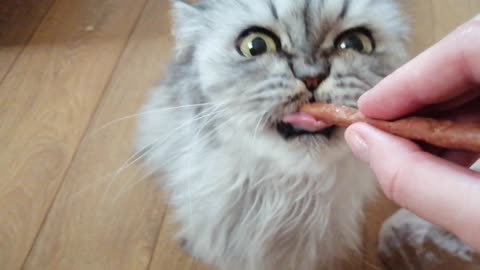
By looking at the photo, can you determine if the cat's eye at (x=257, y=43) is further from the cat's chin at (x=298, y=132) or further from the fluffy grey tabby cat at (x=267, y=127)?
the cat's chin at (x=298, y=132)

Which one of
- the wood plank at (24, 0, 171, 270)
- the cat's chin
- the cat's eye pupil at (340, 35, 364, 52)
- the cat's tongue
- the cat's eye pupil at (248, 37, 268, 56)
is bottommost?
the wood plank at (24, 0, 171, 270)

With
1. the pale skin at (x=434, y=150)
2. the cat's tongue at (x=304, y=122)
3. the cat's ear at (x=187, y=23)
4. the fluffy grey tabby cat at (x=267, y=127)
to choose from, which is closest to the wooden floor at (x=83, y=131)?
the fluffy grey tabby cat at (x=267, y=127)

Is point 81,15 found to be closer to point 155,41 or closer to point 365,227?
point 155,41

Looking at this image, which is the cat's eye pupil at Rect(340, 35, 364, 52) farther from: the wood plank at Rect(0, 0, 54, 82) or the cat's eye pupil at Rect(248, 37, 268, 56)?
the wood plank at Rect(0, 0, 54, 82)

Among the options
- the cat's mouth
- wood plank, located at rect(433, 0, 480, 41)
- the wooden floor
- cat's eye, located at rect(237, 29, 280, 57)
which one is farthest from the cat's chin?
wood plank, located at rect(433, 0, 480, 41)

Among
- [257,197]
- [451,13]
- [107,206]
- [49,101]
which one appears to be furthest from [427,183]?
[451,13]

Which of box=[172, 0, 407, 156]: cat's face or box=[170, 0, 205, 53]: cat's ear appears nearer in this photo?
box=[172, 0, 407, 156]: cat's face

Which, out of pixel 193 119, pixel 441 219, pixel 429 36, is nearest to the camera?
pixel 441 219

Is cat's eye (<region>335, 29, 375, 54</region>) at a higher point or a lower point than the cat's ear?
higher

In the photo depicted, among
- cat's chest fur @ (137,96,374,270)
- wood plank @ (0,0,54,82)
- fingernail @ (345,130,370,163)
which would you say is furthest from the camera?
wood plank @ (0,0,54,82)

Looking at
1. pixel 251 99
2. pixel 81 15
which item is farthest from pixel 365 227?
pixel 81 15
